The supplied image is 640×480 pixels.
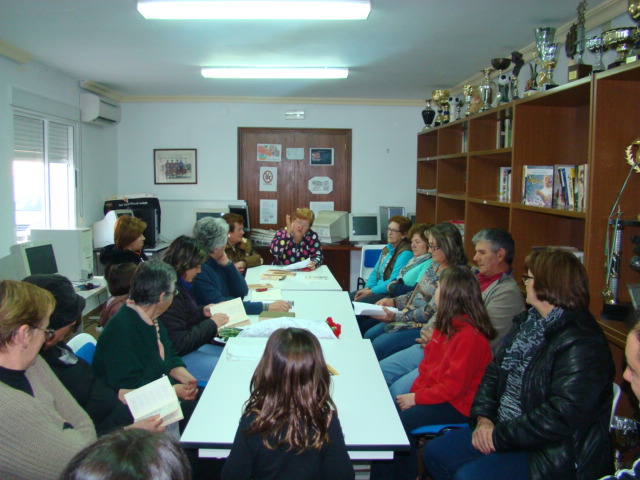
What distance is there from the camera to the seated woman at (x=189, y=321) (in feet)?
8.93

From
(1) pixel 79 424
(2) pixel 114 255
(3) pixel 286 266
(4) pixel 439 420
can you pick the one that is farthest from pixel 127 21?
(4) pixel 439 420

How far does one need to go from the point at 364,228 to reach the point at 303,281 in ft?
7.59

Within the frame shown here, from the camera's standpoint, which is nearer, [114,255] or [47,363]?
[47,363]

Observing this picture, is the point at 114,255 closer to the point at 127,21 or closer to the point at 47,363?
the point at 127,21

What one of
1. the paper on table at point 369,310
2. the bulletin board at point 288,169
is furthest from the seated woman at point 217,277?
the bulletin board at point 288,169

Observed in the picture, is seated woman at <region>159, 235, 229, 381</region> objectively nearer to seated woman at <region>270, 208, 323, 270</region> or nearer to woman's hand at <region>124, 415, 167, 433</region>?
woman's hand at <region>124, 415, 167, 433</region>

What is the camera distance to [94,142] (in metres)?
6.17

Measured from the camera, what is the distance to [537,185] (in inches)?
125

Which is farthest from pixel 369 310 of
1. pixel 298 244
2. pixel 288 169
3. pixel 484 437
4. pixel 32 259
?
pixel 288 169

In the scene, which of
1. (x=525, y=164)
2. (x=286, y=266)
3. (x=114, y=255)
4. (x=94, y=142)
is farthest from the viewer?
(x=94, y=142)

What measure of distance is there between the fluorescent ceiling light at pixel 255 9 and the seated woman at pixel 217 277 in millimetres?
1258

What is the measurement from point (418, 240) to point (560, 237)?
1.01m

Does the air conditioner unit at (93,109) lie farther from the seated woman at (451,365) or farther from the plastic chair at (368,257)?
the seated woman at (451,365)

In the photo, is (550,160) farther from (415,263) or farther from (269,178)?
(269,178)
